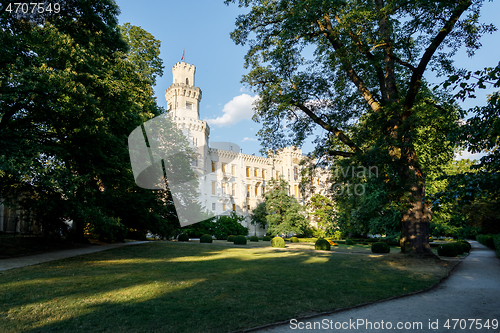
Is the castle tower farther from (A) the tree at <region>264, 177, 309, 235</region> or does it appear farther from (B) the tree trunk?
(B) the tree trunk

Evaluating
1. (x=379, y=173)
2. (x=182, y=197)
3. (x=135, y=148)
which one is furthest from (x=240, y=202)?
(x=379, y=173)

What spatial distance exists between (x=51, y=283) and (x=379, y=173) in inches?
515

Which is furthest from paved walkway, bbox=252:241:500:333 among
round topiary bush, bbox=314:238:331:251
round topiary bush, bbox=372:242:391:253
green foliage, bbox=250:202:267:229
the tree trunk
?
green foliage, bbox=250:202:267:229

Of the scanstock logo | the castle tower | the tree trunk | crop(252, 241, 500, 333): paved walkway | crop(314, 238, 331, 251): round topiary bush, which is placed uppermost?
the castle tower

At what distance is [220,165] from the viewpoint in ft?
167

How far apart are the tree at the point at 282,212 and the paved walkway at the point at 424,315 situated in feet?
110

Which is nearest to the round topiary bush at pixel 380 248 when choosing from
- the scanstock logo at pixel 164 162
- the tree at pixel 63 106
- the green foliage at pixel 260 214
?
the scanstock logo at pixel 164 162

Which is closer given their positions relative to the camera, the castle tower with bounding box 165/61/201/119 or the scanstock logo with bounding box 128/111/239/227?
the scanstock logo with bounding box 128/111/239/227

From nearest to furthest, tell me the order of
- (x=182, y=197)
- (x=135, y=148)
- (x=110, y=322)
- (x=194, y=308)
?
(x=110, y=322), (x=194, y=308), (x=135, y=148), (x=182, y=197)

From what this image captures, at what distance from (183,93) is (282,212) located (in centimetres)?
2398

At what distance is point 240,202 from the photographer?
51.4m

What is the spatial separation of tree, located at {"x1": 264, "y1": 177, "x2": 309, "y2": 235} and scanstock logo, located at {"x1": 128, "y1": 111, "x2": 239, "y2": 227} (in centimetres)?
1824

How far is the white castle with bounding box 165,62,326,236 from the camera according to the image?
46438mm

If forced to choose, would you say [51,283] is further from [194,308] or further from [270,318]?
[270,318]
